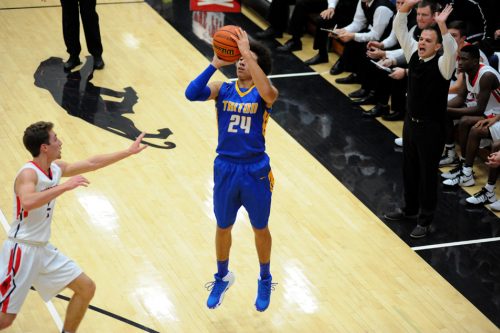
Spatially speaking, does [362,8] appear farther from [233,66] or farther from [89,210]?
[89,210]

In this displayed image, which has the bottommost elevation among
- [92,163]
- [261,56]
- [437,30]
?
[92,163]

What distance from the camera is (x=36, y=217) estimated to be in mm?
6301

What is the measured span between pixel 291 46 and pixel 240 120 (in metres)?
6.62

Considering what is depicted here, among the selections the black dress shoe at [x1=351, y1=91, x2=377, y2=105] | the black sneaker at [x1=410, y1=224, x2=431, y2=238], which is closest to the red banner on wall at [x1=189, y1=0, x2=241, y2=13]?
the black dress shoe at [x1=351, y1=91, x2=377, y2=105]

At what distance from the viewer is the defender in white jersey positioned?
20.4 feet

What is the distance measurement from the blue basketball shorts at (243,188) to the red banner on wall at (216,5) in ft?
25.9

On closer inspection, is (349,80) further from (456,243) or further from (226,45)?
(226,45)

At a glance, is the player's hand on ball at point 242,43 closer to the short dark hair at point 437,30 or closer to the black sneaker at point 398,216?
the short dark hair at point 437,30

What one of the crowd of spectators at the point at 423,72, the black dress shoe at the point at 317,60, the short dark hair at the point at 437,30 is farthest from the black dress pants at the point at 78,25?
the short dark hair at the point at 437,30

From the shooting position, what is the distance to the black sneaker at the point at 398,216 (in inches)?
354

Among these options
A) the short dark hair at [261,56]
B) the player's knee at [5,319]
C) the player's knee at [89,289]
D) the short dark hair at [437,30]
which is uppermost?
the short dark hair at [261,56]

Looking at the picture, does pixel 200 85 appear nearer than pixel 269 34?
Yes

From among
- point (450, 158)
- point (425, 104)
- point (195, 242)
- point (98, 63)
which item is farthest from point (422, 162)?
point (98, 63)

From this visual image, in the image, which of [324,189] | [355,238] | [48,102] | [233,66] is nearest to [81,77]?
[48,102]
